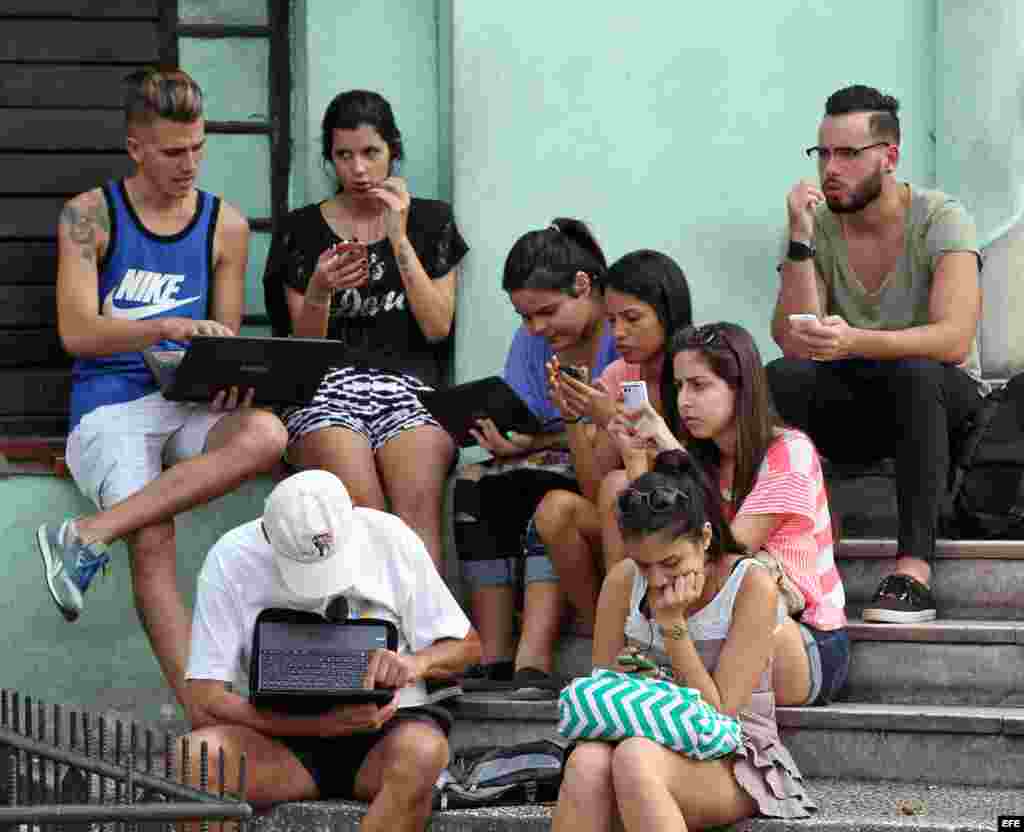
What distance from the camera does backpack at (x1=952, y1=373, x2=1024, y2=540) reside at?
6895mm

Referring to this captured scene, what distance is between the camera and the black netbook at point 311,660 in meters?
5.81

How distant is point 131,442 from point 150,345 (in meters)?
0.31

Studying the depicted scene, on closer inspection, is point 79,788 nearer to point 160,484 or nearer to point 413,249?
point 160,484

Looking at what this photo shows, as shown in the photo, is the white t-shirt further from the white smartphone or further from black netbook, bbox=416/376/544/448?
black netbook, bbox=416/376/544/448

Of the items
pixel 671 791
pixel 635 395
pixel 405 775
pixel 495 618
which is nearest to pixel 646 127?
pixel 635 395

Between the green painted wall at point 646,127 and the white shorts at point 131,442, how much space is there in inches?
42.2

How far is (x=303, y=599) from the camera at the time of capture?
5.94m

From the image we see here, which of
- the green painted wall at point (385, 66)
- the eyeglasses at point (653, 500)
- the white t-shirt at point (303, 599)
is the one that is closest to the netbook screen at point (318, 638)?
the white t-shirt at point (303, 599)

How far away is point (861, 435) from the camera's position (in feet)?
22.5

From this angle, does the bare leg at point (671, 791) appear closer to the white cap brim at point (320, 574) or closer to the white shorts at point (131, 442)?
the white cap brim at point (320, 574)

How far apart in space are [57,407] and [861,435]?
2.83 m

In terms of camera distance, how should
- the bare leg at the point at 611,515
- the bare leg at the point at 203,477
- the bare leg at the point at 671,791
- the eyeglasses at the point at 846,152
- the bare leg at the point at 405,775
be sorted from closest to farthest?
1. the bare leg at the point at 671,791
2. the bare leg at the point at 405,775
3. the bare leg at the point at 611,515
4. the bare leg at the point at 203,477
5. the eyeglasses at the point at 846,152

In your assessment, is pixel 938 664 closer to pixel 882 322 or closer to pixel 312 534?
pixel 882 322

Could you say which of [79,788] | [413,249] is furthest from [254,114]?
[79,788]
